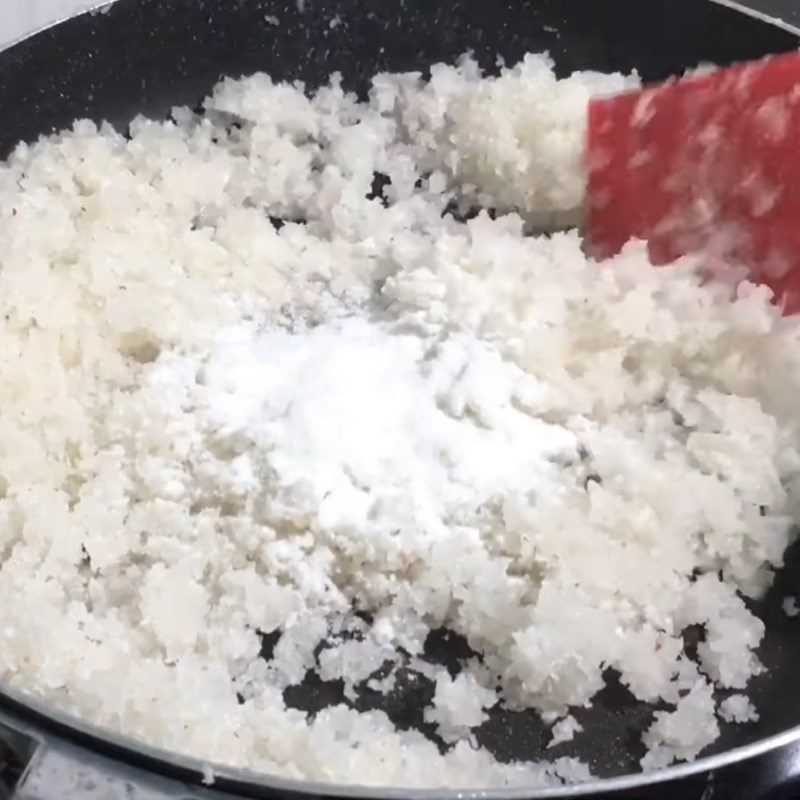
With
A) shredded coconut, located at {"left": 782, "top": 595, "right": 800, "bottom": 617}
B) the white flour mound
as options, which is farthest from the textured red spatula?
shredded coconut, located at {"left": 782, "top": 595, "right": 800, "bottom": 617}

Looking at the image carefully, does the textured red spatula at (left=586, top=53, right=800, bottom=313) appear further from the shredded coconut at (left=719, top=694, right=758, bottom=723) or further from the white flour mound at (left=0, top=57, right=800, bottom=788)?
the shredded coconut at (left=719, top=694, right=758, bottom=723)

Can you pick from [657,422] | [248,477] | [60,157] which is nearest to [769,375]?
[657,422]

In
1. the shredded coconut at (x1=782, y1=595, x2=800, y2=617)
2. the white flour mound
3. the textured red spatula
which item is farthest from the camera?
the textured red spatula

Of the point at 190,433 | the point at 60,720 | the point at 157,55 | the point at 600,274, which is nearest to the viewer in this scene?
the point at 60,720

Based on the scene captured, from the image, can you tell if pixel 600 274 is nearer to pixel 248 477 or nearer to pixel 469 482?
pixel 469 482

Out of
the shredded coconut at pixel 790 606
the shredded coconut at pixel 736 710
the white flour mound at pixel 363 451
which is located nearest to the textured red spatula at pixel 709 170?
the white flour mound at pixel 363 451

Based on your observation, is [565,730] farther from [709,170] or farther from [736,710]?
[709,170]
